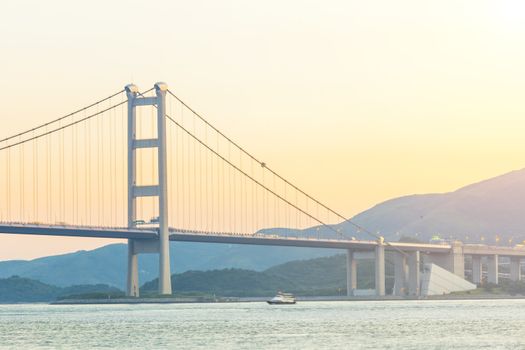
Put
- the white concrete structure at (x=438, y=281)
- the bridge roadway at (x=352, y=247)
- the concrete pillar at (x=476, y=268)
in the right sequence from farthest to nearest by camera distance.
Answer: the concrete pillar at (x=476, y=268), the white concrete structure at (x=438, y=281), the bridge roadway at (x=352, y=247)

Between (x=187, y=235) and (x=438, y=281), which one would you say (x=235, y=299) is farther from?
(x=187, y=235)

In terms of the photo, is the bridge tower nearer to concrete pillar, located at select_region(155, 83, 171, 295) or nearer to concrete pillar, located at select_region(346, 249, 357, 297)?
concrete pillar, located at select_region(155, 83, 171, 295)

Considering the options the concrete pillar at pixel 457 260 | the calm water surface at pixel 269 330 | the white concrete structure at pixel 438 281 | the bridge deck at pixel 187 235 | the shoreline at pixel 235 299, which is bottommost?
the calm water surface at pixel 269 330

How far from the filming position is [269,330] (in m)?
89.1

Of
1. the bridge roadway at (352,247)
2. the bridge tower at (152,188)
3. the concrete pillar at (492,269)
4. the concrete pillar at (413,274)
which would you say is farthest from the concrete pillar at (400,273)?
the bridge tower at (152,188)

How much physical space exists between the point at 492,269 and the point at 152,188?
2869 inches

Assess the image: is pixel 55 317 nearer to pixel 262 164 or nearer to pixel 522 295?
pixel 262 164

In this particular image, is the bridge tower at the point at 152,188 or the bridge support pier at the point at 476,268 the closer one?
the bridge tower at the point at 152,188

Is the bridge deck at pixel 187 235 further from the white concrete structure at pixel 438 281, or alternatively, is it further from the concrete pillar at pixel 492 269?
the concrete pillar at pixel 492 269

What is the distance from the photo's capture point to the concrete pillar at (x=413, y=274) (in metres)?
179

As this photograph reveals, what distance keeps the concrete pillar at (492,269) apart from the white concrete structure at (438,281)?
1764 cm

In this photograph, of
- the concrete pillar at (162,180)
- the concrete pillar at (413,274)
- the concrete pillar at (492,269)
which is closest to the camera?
the concrete pillar at (162,180)

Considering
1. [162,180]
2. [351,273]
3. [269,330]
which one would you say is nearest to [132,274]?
[162,180]

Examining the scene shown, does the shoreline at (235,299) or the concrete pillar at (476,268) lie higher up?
the concrete pillar at (476,268)
